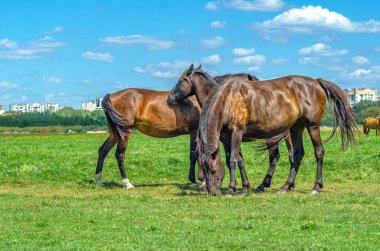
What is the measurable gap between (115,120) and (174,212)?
616cm

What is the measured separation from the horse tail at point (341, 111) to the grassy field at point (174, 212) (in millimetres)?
1470

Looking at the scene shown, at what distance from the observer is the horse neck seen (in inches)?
641

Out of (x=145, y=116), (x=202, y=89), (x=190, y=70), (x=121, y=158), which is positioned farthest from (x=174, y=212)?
(x=145, y=116)

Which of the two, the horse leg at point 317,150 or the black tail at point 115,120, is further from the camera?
the black tail at point 115,120

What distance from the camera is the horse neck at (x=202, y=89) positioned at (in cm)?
1627

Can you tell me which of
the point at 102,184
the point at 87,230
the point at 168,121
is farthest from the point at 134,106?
the point at 87,230

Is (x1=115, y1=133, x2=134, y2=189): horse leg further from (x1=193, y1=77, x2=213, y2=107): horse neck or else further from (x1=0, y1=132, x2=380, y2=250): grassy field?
(x1=193, y1=77, x2=213, y2=107): horse neck

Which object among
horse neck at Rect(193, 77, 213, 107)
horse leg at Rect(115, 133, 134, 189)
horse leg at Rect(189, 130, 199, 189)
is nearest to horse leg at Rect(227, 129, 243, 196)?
horse neck at Rect(193, 77, 213, 107)

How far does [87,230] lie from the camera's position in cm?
995

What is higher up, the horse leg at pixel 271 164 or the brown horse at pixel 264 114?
the brown horse at pixel 264 114

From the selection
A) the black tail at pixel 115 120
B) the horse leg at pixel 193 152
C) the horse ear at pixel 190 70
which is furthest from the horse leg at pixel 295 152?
the black tail at pixel 115 120

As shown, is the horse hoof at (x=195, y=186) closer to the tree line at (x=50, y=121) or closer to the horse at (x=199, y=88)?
the horse at (x=199, y=88)

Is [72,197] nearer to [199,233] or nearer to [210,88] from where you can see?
[210,88]

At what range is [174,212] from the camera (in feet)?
38.9
